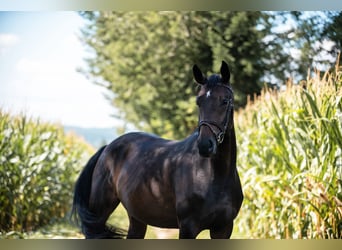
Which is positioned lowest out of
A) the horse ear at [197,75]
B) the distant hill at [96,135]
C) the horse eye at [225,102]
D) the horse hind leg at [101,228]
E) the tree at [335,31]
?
the horse hind leg at [101,228]

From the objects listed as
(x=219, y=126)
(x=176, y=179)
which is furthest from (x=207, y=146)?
(x=176, y=179)

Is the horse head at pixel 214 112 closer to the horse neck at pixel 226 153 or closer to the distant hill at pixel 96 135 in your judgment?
the horse neck at pixel 226 153

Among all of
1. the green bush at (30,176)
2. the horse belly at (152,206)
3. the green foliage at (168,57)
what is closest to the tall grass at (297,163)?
the horse belly at (152,206)

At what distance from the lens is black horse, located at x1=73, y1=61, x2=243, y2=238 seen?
299 cm

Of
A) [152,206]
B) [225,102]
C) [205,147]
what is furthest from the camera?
[152,206]

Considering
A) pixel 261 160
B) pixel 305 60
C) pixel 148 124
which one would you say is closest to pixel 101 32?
pixel 148 124

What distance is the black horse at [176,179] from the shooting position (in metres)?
2.99

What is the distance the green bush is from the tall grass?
6.40ft

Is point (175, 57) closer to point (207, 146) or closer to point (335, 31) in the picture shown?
point (335, 31)

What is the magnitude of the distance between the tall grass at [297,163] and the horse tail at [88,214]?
3.92ft

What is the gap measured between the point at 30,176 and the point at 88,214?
1.69 metres

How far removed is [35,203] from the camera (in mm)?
5609

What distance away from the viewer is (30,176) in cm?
545

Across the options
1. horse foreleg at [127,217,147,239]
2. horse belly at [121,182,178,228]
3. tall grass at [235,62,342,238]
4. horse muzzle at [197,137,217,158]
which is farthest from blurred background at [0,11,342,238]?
horse muzzle at [197,137,217,158]
